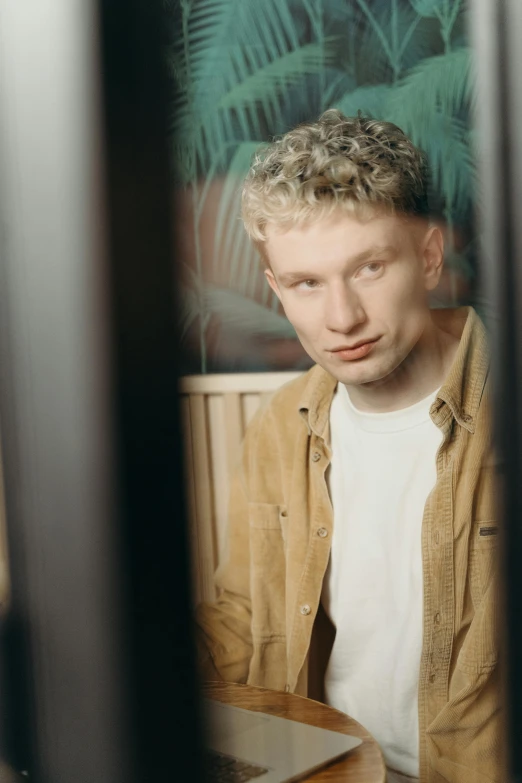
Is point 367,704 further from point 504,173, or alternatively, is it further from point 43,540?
point 504,173

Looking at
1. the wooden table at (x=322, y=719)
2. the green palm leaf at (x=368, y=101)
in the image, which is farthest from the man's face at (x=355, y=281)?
the wooden table at (x=322, y=719)

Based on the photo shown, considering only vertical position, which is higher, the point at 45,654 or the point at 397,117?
the point at 397,117

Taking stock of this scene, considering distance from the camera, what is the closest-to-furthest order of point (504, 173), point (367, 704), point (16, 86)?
1. point (16, 86)
2. point (504, 173)
3. point (367, 704)

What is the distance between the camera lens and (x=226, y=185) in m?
0.82

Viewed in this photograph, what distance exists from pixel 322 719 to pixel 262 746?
0.12m

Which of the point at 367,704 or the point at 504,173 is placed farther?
the point at 367,704

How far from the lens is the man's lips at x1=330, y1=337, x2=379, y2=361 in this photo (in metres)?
0.87

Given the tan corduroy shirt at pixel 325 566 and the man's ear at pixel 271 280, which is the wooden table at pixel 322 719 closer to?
the tan corduroy shirt at pixel 325 566

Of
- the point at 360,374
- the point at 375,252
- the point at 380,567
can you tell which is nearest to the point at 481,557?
the point at 380,567

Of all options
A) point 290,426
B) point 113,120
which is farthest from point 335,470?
point 113,120

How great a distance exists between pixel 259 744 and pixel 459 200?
1.89 ft

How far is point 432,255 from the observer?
843 mm

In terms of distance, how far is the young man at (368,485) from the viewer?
838 mm

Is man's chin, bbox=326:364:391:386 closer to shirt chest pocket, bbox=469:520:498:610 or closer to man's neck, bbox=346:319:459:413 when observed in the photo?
man's neck, bbox=346:319:459:413
